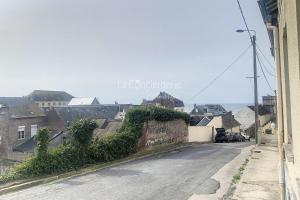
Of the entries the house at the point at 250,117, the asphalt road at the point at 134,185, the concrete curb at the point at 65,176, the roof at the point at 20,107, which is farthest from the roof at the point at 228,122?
the asphalt road at the point at 134,185

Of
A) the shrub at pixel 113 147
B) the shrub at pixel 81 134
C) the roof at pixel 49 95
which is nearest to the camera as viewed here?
the shrub at pixel 81 134

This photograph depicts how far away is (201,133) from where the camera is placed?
A: 47.8 metres

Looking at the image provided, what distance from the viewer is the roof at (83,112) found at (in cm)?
6172

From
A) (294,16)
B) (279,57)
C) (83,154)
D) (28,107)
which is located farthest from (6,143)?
(294,16)

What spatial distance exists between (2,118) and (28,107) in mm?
7503

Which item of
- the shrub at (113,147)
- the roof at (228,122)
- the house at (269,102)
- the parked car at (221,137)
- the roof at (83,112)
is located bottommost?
the parked car at (221,137)

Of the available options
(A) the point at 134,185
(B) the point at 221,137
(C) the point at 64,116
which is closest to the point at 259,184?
(A) the point at 134,185

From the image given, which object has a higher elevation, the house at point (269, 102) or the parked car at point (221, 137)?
the house at point (269, 102)

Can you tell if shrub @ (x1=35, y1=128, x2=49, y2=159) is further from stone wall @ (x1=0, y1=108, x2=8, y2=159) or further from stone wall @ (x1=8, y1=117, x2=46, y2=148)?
stone wall @ (x1=8, y1=117, x2=46, y2=148)

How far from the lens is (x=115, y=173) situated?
1695 centimetres

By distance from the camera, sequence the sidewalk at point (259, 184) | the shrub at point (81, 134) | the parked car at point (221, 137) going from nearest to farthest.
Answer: the sidewalk at point (259, 184) → the shrub at point (81, 134) → the parked car at point (221, 137)

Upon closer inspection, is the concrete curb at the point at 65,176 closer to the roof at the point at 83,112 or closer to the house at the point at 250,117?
the roof at the point at 83,112

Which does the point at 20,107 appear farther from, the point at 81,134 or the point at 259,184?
the point at 259,184

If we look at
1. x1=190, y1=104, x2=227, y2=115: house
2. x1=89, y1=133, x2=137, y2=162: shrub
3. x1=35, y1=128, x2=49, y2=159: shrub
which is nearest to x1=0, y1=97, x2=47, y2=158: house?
x1=89, y1=133, x2=137, y2=162: shrub
